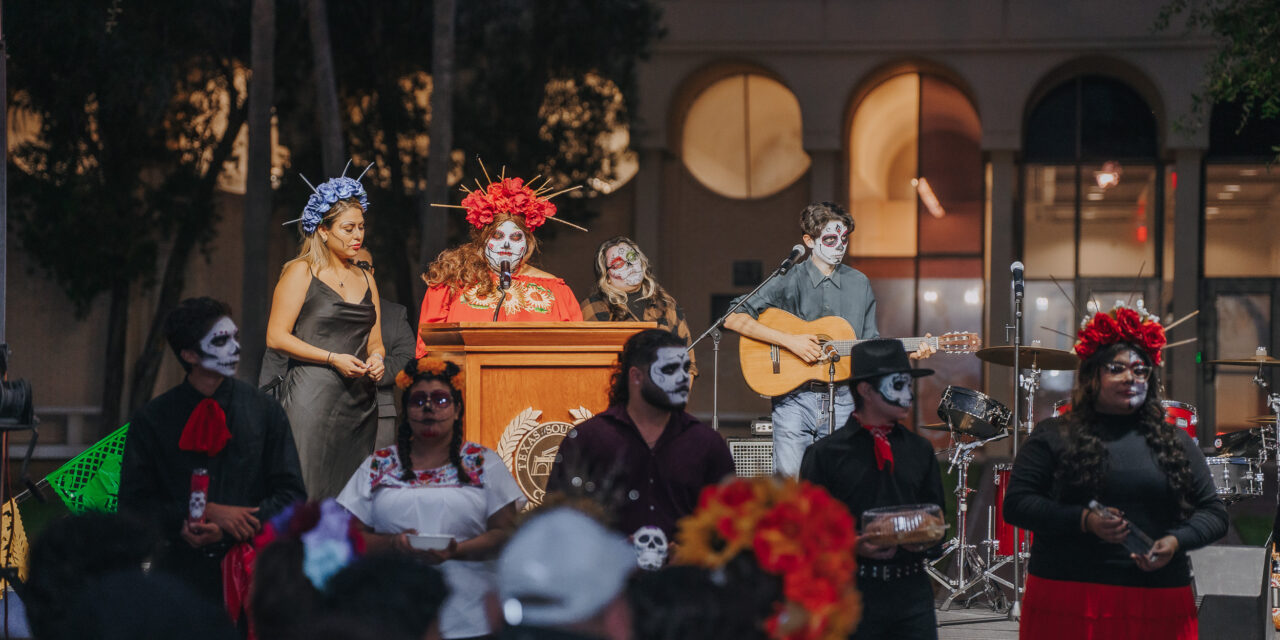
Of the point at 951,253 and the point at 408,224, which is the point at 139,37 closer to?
the point at 408,224

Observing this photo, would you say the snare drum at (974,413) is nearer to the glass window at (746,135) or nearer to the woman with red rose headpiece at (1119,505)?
the woman with red rose headpiece at (1119,505)

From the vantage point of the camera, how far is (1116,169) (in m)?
21.1

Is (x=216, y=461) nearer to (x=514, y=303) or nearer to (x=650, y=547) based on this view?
(x=650, y=547)

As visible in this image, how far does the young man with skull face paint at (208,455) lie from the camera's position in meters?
4.90

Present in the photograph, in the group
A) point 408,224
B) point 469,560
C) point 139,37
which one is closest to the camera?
point 469,560

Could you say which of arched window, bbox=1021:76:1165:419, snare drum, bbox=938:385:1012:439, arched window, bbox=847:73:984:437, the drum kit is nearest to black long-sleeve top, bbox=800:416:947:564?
the drum kit

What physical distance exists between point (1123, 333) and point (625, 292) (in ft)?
12.2

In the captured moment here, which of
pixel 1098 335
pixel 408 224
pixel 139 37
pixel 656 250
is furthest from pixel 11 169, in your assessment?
pixel 1098 335

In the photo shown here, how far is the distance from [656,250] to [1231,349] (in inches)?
349

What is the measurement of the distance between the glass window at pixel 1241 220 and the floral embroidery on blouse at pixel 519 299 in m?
16.4

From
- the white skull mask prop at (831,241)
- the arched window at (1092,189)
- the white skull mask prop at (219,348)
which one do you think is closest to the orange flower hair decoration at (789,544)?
the white skull mask prop at (219,348)

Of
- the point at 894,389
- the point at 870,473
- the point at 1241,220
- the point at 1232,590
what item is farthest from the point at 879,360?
the point at 1241,220

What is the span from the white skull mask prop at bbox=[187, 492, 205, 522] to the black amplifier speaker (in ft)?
16.6

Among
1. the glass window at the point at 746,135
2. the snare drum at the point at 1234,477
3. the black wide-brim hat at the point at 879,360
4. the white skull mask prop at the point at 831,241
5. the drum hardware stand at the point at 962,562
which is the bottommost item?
the drum hardware stand at the point at 962,562
